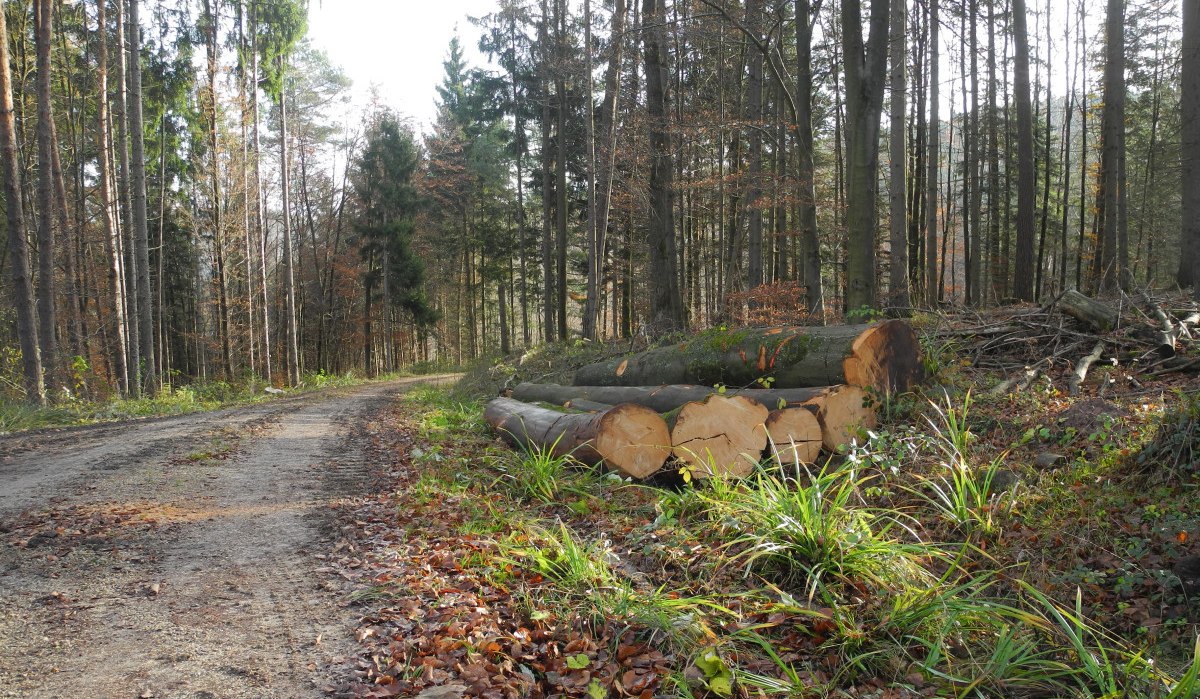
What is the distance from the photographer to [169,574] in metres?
3.40

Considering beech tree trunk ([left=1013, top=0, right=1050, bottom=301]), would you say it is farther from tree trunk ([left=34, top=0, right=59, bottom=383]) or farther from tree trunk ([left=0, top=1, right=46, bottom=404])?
tree trunk ([left=34, top=0, right=59, bottom=383])

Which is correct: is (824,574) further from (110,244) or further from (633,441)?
(110,244)

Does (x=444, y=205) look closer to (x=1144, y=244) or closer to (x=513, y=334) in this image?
(x=513, y=334)

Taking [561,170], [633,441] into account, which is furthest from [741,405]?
[561,170]

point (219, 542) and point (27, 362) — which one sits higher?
point (27, 362)

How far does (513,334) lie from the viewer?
40.5 m

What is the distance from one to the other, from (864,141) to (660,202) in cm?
633

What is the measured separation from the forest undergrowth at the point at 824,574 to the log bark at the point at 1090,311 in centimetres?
130

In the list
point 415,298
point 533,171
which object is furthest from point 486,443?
point 415,298

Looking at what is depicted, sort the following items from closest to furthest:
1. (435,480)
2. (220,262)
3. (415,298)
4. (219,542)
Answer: (219,542) → (435,480) → (220,262) → (415,298)

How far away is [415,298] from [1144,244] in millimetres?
32499

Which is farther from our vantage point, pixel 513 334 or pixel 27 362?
pixel 513 334

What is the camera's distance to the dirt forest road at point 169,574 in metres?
2.48

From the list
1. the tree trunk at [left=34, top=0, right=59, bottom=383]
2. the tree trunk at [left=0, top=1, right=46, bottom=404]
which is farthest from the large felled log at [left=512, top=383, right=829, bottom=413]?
the tree trunk at [left=34, top=0, right=59, bottom=383]
